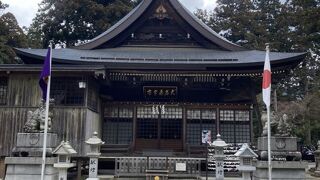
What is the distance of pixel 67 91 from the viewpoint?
712 inches

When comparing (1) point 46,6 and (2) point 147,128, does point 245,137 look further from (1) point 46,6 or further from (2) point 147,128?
(1) point 46,6

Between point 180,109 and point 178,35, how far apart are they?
4956mm

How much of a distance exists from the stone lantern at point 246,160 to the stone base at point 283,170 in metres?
0.61

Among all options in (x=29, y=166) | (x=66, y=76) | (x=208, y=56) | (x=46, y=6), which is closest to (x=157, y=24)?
(x=208, y=56)

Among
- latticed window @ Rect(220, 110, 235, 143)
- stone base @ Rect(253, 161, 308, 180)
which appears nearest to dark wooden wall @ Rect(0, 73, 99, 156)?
latticed window @ Rect(220, 110, 235, 143)

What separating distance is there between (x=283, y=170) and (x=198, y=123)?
7.15 metres

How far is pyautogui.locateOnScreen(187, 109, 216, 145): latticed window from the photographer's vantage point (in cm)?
2031

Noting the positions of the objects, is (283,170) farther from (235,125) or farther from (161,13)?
(161,13)

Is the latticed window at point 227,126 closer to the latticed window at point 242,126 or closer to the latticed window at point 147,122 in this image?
the latticed window at point 242,126

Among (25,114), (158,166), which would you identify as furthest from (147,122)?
(25,114)

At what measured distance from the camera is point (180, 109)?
2059 cm

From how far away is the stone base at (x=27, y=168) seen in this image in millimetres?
13766

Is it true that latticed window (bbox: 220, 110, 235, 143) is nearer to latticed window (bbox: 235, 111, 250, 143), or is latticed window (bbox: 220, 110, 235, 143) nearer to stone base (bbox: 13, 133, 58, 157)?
latticed window (bbox: 235, 111, 250, 143)

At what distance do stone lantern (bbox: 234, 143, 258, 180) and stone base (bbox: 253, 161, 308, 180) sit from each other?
0.61 meters
